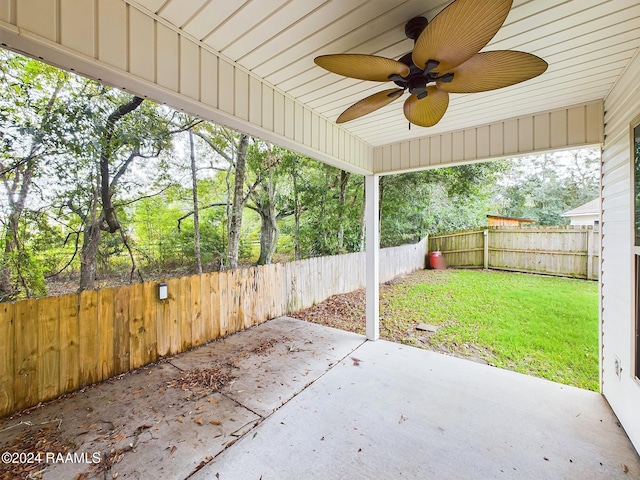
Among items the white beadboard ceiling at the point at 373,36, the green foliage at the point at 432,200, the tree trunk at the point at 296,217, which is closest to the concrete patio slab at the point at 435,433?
the white beadboard ceiling at the point at 373,36

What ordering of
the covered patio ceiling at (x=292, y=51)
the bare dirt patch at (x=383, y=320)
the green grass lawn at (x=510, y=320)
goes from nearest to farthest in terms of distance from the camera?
the covered patio ceiling at (x=292, y=51) < the green grass lawn at (x=510, y=320) < the bare dirt patch at (x=383, y=320)

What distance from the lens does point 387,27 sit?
1407 mm

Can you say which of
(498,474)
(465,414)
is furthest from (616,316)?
(498,474)

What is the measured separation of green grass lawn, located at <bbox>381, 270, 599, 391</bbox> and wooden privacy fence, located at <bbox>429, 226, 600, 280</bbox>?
1.57ft

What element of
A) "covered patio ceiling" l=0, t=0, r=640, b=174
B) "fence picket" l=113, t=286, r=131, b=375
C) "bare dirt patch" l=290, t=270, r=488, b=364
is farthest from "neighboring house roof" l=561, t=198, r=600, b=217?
"fence picket" l=113, t=286, r=131, b=375

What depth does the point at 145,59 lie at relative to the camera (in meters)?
1.35

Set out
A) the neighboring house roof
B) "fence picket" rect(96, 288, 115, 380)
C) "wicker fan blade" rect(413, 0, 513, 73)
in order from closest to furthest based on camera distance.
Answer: "wicker fan blade" rect(413, 0, 513, 73), "fence picket" rect(96, 288, 115, 380), the neighboring house roof

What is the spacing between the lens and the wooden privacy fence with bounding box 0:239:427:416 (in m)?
2.00

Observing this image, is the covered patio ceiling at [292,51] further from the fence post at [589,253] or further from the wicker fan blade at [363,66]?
the fence post at [589,253]

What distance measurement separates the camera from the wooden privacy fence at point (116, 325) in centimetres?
200

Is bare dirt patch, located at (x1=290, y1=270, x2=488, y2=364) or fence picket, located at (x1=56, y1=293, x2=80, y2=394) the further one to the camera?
bare dirt patch, located at (x1=290, y1=270, x2=488, y2=364)

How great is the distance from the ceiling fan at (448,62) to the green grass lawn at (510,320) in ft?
9.82

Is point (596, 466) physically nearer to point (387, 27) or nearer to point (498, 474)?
point (498, 474)

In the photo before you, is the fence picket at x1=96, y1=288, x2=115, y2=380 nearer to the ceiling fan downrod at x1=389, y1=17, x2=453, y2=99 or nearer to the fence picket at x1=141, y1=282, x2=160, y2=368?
the fence picket at x1=141, y1=282, x2=160, y2=368
